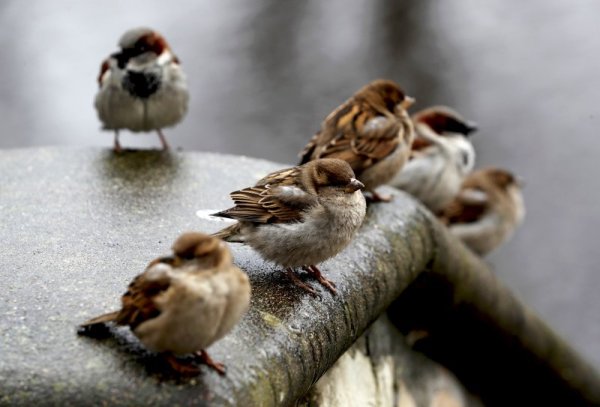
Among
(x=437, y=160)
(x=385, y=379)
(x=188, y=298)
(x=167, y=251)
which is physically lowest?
(x=385, y=379)

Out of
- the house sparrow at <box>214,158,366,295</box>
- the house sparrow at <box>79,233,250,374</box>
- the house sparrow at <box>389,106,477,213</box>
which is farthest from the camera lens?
the house sparrow at <box>389,106,477,213</box>

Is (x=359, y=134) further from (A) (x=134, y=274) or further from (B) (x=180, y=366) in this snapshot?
(B) (x=180, y=366)

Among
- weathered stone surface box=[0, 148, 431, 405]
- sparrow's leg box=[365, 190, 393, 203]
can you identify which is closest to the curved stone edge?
sparrow's leg box=[365, 190, 393, 203]

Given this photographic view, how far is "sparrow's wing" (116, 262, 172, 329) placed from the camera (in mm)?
2717

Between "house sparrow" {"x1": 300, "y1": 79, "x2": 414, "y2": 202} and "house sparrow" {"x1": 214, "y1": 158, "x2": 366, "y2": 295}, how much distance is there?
3.65 ft

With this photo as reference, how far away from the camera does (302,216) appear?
3572 millimetres

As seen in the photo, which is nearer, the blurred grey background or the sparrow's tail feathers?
the sparrow's tail feathers

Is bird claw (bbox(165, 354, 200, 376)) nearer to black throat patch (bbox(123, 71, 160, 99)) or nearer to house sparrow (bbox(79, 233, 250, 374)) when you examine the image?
house sparrow (bbox(79, 233, 250, 374))

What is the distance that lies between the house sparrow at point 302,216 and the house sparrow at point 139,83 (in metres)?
2.05

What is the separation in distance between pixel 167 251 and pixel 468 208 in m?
4.13

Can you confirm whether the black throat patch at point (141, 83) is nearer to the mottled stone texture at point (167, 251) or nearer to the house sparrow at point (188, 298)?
the mottled stone texture at point (167, 251)

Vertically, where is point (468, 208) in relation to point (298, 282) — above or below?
below

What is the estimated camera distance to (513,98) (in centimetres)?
1038

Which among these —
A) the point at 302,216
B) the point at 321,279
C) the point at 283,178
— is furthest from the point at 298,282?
the point at 283,178
